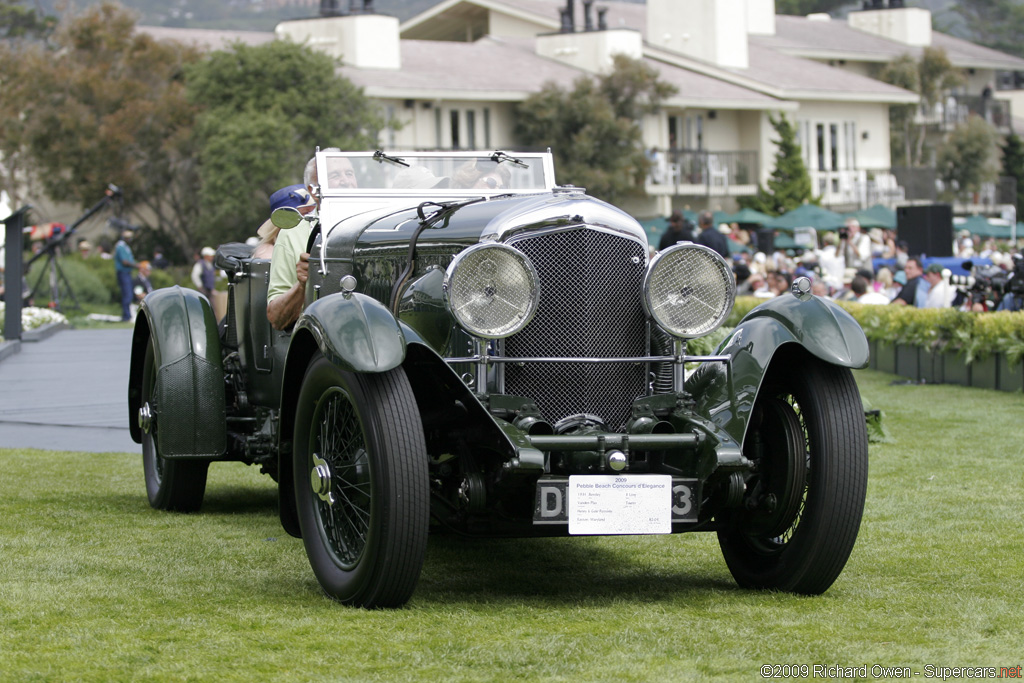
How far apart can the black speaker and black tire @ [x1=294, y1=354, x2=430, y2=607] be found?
20639 millimetres

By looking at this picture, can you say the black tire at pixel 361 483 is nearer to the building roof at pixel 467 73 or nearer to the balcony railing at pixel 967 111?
the building roof at pixel 467 73

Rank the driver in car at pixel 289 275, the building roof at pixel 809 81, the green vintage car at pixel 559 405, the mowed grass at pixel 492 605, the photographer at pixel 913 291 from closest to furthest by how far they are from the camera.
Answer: the mowed grass at pixel 492 605
the green vintage car at pixel 559 405
the driver in car at pixel 289 275
the photographer at pixel 913 291
the building roof at pixel 809 81

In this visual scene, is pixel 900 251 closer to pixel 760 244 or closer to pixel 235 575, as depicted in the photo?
pixel 760 244

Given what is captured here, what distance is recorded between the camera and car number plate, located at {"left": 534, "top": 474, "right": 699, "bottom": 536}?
492cm

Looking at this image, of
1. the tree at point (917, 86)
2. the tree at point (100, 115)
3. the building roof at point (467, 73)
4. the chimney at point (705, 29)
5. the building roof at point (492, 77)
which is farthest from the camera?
the tree at point (917, 86)

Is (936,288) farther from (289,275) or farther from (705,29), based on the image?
(705,29)

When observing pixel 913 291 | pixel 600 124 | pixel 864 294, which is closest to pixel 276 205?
pixel 913 291

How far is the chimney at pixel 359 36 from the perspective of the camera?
4416 cm

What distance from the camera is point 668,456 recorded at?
525cm

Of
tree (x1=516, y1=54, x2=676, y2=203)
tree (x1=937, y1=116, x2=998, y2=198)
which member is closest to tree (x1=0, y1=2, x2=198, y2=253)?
tree (x1=516, y1=54, x2=676, y2=203)

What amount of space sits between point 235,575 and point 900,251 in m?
22.1

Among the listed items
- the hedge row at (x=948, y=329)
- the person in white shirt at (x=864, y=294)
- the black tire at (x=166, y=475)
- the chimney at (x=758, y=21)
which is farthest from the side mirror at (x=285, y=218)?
the chimney at (x=758, y=21)

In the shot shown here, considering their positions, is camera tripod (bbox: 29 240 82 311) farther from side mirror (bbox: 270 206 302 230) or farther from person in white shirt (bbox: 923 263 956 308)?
side mirror (bbox: 270 206 302 230)

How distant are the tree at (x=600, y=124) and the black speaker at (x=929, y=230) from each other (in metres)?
19.5
